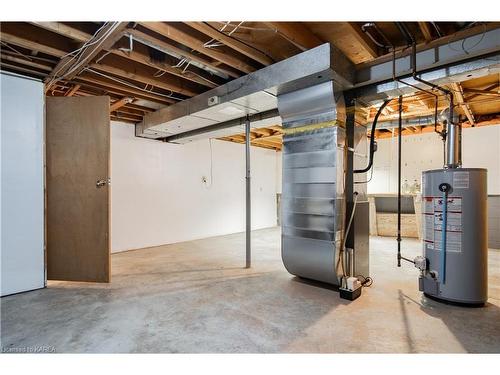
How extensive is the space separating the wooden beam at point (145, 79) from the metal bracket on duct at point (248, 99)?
0.57 feet

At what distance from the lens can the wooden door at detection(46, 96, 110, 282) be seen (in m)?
→ 3.09

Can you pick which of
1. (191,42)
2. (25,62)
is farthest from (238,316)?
(25,62)

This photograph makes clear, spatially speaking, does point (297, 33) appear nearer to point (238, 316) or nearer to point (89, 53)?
point (89, 53)

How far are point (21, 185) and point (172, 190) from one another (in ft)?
9.43

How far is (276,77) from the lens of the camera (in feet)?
8.70

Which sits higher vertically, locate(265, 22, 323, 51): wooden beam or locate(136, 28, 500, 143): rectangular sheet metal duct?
locate(265, 22, 323, 51): wooden beam

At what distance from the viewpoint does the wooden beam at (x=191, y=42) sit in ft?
7.04

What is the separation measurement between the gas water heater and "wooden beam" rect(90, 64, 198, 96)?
3.10 meters

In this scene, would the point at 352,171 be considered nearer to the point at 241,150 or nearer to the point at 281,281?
the point at 281,281

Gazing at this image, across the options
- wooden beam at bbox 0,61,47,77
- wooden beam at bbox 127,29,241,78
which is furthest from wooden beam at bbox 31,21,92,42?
wooden beam at bbox 0,61,47,77

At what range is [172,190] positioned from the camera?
555cm

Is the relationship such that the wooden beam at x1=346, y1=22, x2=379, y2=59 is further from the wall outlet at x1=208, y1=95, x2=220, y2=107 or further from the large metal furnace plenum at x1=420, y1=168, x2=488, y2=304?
the wall outlet at x1=208, y1=95, x2=220, y2=107

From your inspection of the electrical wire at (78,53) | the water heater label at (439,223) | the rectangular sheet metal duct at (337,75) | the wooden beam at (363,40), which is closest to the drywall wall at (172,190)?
the rectangular sheet metal duct at (337,75)

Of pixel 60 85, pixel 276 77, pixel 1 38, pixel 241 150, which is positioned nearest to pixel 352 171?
pixel 276 77
